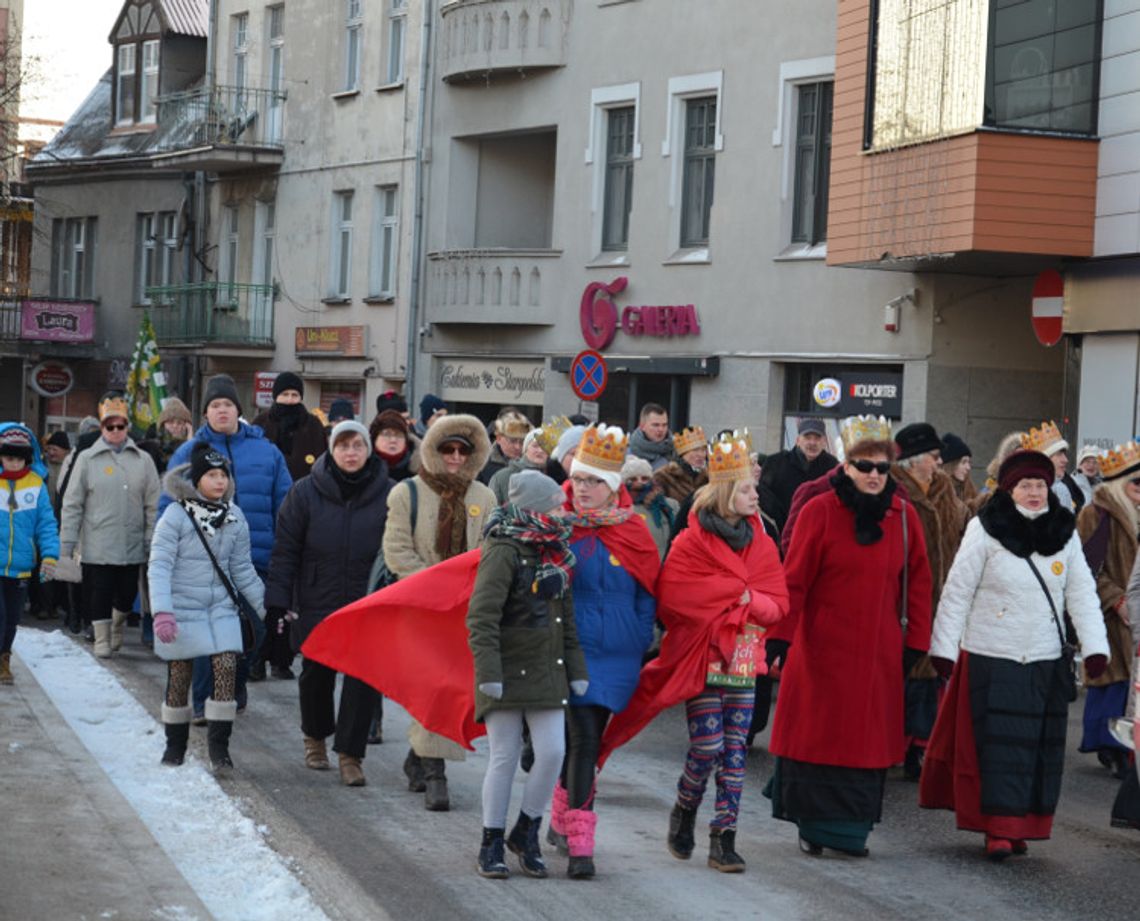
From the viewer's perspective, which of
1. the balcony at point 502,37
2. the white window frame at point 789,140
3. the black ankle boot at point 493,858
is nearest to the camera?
the black ankle boot at point 493,858

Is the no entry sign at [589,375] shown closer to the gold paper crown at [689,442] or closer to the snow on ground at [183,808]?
the gold paper crown at [689,442]

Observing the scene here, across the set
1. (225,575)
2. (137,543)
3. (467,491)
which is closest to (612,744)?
(467,491)

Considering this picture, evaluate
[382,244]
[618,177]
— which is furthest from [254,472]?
[382,244]

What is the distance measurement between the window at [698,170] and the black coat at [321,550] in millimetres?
17210

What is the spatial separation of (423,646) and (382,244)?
87.6 feet

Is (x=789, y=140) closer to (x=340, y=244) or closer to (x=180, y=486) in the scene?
(x=340, y=244)

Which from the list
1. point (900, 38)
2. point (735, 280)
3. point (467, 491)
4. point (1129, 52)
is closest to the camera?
point (467, 491)

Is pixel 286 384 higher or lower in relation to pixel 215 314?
lower

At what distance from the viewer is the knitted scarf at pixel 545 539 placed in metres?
8.28

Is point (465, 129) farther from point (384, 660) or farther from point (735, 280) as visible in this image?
point (384, 660)

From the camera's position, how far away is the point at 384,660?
9328 mm

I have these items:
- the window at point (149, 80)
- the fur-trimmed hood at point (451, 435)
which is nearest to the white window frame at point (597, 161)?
the window at point (149, 80)

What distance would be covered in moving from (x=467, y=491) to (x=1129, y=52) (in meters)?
12.3

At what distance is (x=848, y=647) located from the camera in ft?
30.3
